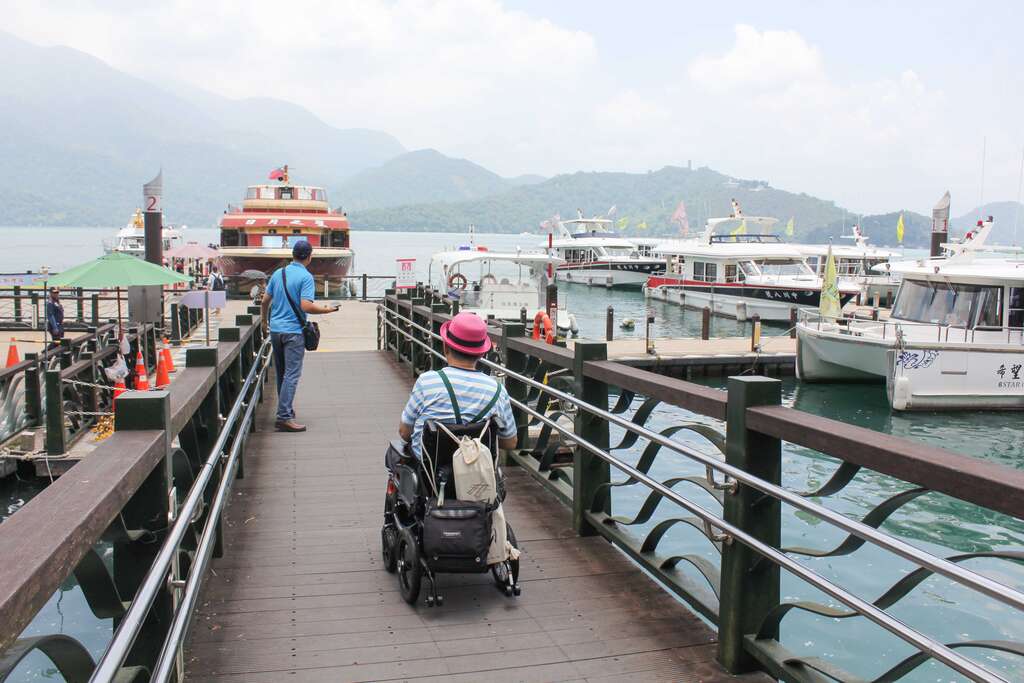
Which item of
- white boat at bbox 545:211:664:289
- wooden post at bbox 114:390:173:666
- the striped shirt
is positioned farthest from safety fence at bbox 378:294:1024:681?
white boat at bbox 545:211:664:289

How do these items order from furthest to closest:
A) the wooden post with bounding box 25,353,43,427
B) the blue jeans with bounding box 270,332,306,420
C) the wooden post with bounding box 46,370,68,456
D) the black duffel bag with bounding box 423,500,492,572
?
the wooden post with bounding box 25,353,43,427
the wooden post with bounding box 46,370,68,456
the blue jeans with bounding box 270,332,306,420
the black duffel bag with bounding box 423,500,492,572

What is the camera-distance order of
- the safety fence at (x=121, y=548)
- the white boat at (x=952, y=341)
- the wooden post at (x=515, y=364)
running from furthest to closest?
the white boat at (x=952, y=341), the wooden post at (x=515, y=364), the safety fence at (x=121, y=548)

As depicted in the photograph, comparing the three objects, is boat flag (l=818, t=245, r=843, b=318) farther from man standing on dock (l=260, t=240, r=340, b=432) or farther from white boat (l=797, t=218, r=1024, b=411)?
man standing on dock (l=260, t=240, r=340, b=432)

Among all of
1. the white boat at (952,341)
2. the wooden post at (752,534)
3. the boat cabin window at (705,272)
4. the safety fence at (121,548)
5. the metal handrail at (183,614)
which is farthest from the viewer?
the boat cabin window at (705,272)

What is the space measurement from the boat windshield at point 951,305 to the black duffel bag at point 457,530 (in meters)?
20.5

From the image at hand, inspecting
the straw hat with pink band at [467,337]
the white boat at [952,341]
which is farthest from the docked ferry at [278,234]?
the straw hat with pink band at [467,337]

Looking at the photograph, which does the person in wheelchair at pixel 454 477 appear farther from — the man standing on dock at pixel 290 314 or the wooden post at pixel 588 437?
the man standing on dock at pixel 290 314

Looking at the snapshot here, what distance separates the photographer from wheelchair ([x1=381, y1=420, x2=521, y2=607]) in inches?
172

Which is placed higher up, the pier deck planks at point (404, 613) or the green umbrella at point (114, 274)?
the green umbrella at point (114, 274)

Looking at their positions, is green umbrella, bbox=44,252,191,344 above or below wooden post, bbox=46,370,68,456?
above

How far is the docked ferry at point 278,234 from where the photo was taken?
43.3m

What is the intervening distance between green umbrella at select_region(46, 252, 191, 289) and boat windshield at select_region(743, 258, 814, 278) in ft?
125

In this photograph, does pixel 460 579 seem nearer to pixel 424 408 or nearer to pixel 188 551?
pixel 424 408

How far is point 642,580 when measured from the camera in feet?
16.3
